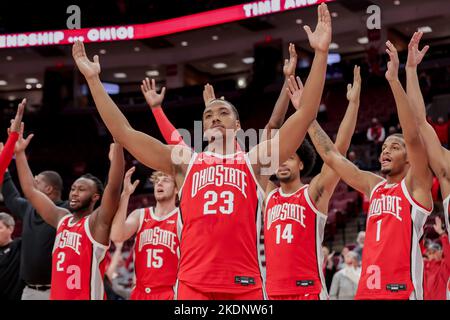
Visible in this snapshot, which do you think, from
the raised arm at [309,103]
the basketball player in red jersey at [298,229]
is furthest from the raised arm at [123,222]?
the raised arm at [309,103]

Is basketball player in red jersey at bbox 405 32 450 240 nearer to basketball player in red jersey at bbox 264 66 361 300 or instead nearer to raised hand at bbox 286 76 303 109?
basketball player in red jersey at bbox 264 66 361 300

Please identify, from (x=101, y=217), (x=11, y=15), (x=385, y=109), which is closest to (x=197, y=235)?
(x=101, y=217)

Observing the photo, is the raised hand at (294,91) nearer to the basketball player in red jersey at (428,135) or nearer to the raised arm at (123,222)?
the basketball player in red jersey at (428,135)

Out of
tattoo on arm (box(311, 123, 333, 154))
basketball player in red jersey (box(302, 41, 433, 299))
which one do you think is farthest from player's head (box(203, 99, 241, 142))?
tattoo on arm (box(311, 123, 333, 154))

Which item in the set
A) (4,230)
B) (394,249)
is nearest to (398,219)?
(394,249)

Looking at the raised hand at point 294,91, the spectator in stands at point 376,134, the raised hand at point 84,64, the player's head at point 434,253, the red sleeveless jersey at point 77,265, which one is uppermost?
the spectator in stands at point 376,134

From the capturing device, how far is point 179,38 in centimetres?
2338

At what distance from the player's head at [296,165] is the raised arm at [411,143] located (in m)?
0.90

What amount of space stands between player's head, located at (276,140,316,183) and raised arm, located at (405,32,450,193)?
3.27 ft

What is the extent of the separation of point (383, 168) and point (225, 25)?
688 inches

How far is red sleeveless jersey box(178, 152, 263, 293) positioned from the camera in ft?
11.5

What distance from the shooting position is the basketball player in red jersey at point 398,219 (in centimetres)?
Answer: 438

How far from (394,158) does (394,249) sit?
0.75m

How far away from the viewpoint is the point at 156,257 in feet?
18.0
